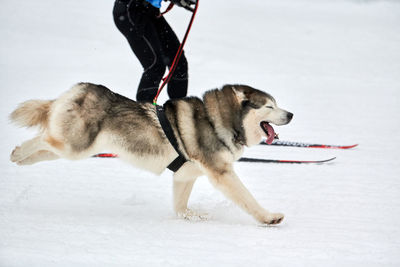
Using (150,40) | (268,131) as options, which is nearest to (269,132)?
(268,131)

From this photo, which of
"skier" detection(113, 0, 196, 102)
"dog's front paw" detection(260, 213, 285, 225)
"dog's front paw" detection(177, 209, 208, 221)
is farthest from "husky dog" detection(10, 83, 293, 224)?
"skier" detection(113, 0, 196, 102)

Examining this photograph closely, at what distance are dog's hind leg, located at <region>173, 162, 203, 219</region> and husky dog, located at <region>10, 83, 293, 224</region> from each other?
0.05m

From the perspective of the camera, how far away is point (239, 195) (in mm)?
3086

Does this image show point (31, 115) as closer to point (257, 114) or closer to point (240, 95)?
point (240, 95)

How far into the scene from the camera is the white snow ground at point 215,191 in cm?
260

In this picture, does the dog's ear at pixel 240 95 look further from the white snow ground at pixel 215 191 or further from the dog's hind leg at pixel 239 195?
the white snow ground at pixel 215 191

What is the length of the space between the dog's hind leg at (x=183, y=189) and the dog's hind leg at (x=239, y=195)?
222 mm

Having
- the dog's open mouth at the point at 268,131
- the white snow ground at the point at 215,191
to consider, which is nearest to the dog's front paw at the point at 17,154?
the white snow ground at the point at 215,191

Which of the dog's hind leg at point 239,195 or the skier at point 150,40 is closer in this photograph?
the dog's hind leg at point 239,195

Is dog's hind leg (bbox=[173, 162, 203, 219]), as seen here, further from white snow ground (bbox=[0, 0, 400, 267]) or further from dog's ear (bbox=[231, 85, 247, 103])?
dog's ear (bbox=[231, 85, 247, 103])

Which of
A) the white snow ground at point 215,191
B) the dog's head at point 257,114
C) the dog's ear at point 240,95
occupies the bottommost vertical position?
the white snow ground at point 215,191

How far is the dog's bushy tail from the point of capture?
3225 mm

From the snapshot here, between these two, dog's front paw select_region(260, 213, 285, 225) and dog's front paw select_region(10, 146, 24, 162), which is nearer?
dog's front paw select_region(260, 213, 285, 225)

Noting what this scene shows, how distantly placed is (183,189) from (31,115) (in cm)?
129
